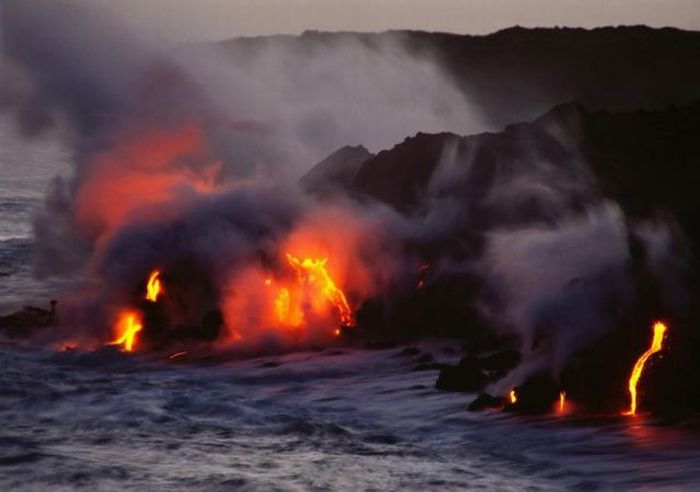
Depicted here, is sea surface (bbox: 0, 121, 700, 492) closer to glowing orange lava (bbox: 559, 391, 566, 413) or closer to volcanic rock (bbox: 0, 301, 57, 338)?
glowing orange lava (bbox: 559, 391, 566, 413)

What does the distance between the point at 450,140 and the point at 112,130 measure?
9784mm

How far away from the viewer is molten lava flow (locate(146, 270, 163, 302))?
25.8m

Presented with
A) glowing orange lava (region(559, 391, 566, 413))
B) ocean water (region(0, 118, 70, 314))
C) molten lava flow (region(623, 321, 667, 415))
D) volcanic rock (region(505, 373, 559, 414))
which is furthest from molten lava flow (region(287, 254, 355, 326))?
molten lava flow (region(623, 321, 667, 415))

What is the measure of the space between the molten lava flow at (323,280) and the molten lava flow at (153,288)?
106 inches

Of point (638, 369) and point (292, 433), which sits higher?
point (638, 369)

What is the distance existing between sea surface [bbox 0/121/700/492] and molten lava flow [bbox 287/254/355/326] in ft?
8.88

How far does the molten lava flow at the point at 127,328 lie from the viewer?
79.9ft

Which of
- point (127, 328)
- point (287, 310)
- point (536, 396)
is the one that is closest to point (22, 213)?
point (127, 328)

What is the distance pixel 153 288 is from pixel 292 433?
947 cm

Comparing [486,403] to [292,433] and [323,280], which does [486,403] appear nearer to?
[292,433]

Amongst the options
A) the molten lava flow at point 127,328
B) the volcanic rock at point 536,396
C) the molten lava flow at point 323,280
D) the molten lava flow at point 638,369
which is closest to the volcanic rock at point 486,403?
the volcanic rock at point 536,396

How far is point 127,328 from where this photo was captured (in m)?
25.0

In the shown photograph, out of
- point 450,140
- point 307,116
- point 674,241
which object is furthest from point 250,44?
point 674,241

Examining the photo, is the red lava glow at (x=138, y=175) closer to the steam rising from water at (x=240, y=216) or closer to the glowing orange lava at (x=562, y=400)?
the steam rising from water at (x=240, y=216)
